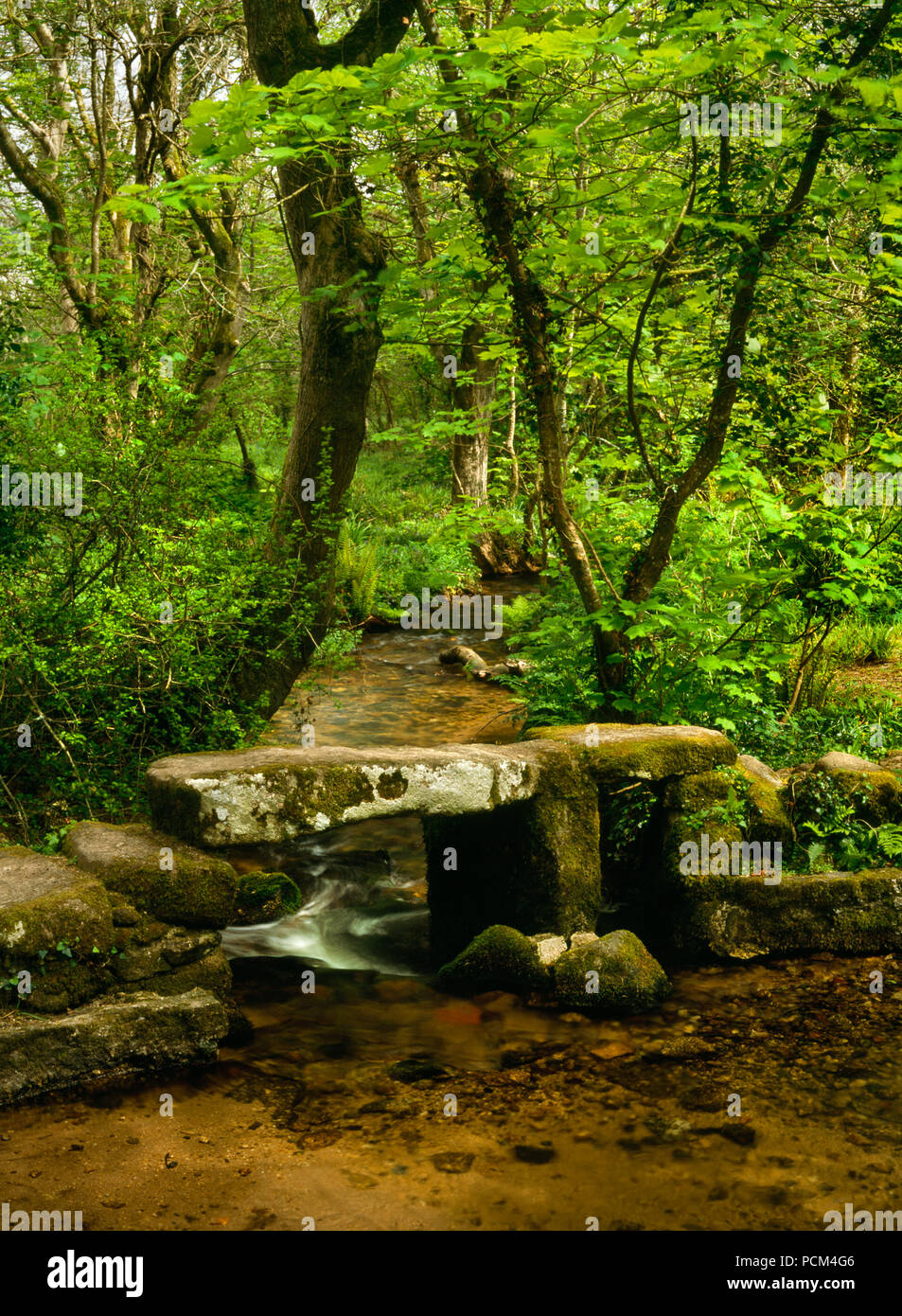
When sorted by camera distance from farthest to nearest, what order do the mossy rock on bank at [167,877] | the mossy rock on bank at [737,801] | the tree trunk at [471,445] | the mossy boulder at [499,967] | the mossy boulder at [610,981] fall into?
the tree trunk at [471,445], the mossy rock on bank at [737,801], the mossy boulder at [499,967], the mossy boulder at [610,981], the mossy rock on bank at [167,877]

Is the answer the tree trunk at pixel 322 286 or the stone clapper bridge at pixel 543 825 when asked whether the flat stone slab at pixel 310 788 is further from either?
the tree trunk at pixel 322 286

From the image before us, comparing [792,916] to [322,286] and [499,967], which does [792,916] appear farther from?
[322,286]

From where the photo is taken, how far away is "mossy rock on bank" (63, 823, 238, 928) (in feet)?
13.5

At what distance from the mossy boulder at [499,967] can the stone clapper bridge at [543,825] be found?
354 mm

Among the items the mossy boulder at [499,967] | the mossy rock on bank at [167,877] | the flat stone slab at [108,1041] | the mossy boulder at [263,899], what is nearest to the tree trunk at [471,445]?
the mossy boulder at [263,899]

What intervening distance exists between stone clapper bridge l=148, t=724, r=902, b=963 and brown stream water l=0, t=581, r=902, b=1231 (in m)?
0.29

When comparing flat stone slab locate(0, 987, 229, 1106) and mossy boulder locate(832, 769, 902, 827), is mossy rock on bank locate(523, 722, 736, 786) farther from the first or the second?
flat stone slab locate(0, 987, 229, 1106)

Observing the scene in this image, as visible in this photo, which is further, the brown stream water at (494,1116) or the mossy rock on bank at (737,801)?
the mossy rock on bank at (737,801)

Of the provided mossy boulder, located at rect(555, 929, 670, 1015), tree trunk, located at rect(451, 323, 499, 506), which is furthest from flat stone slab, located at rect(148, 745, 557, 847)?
tree trunk, located at rect(451, 323, 499, 506)

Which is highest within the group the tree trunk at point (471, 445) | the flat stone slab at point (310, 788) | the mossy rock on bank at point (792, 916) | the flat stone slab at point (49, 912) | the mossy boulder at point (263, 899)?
the tree trunk at point (471, 445)

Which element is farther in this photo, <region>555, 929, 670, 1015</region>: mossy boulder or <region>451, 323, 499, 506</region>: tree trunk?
<region>451, 323, 499, 506</region>: tree trunk

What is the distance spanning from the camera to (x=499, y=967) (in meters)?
4.93

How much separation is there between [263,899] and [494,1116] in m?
2.70

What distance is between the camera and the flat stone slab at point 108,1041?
3510 millimetres
